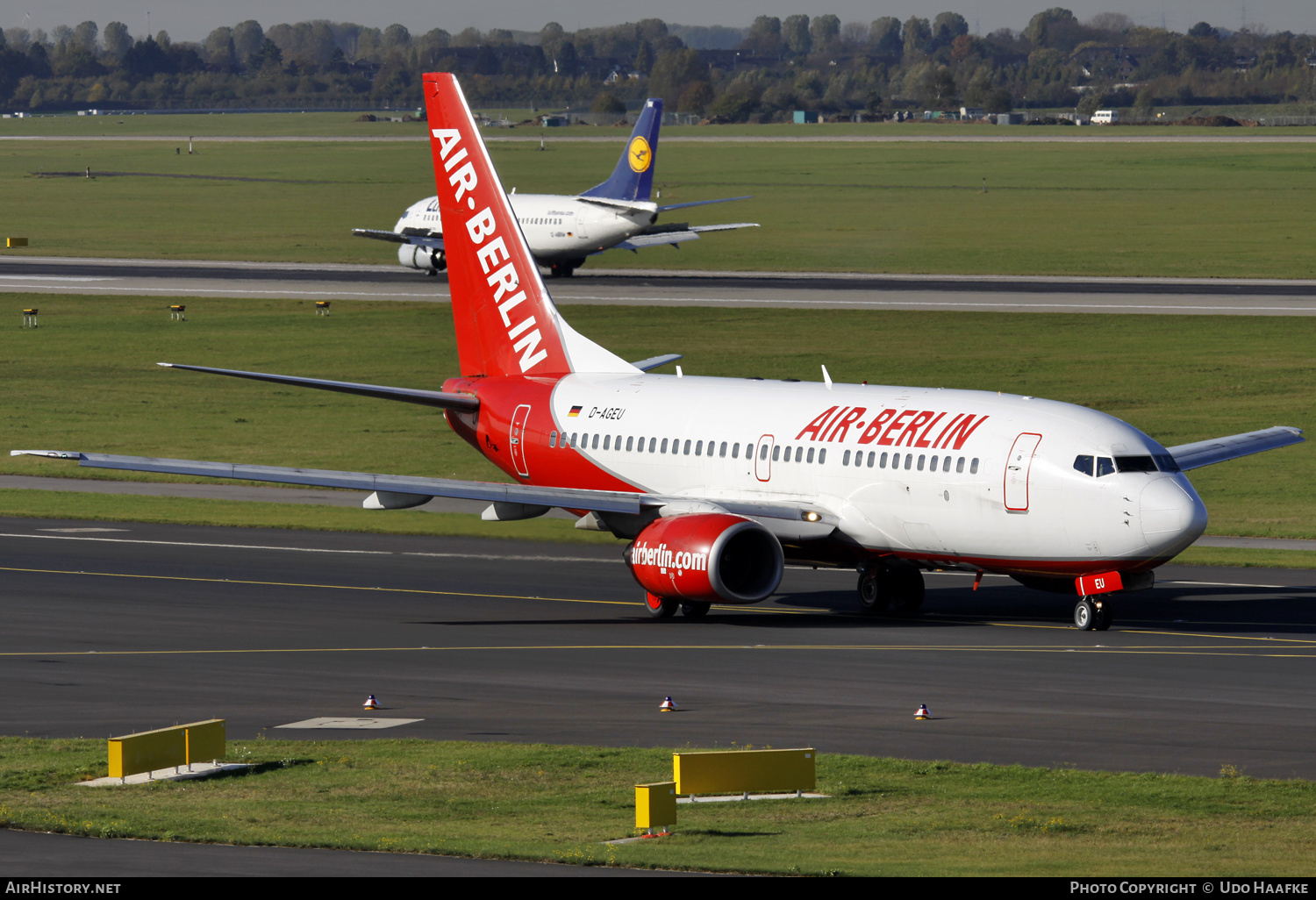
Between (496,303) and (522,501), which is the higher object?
(496,303)

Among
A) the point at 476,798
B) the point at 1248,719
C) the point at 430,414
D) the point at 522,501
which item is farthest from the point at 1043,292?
the point at 476,798

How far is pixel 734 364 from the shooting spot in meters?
85.6

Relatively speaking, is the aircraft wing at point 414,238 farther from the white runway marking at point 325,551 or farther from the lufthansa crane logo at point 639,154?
the white runway marking at point 325,551

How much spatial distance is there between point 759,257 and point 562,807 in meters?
118

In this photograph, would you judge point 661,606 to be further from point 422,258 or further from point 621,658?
point 422,258

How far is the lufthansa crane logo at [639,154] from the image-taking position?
390 ft

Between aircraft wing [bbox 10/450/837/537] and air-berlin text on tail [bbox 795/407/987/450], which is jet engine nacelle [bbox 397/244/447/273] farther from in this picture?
air-berlin text on tail [bbox 795/407/987/450]

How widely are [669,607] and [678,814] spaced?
58.5 ft

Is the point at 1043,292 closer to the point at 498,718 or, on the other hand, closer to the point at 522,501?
the point at 522,501

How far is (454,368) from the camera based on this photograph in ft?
285

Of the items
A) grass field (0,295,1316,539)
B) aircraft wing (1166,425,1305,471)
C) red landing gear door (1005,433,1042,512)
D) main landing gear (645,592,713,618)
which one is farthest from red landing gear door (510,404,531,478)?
aircraft wing (1166,425,1305,471)

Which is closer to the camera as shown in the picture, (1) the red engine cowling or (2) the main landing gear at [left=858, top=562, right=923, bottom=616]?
(1) the red engine cowling

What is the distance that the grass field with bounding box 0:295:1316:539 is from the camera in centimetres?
6700

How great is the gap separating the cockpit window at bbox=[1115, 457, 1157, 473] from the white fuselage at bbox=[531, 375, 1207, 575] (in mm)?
39
